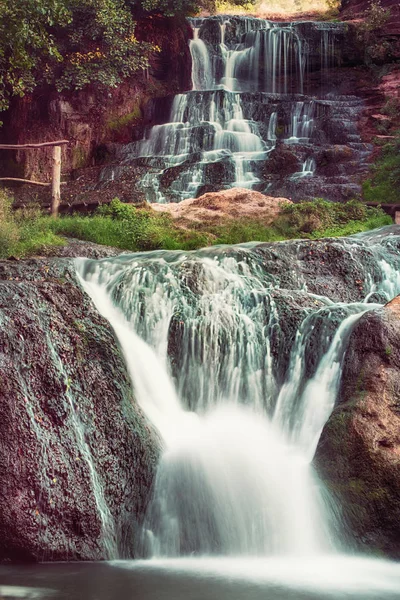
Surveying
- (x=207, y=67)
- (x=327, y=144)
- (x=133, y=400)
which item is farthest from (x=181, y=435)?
(x=207, y=67)

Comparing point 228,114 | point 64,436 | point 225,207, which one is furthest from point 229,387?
point 228,114

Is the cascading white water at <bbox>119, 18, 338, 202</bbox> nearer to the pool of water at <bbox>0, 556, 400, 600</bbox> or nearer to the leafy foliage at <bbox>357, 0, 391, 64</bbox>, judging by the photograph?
the leafy foliage at <bbox>357, 0, 391, 64</bbox>

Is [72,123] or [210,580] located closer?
[210,580]

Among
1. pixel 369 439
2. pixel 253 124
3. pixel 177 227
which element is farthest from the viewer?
pixel 253 124

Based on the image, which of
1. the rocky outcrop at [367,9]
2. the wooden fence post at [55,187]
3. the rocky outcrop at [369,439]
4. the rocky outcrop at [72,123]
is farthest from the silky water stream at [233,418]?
the rocky outcrop at [367,9]

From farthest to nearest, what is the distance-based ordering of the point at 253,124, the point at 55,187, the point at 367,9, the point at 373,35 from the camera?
the point at 367,9 → the point at 373,35 → the point at 253,124 → the point at 55,187

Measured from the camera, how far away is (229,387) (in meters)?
9.48

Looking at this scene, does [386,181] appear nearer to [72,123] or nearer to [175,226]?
[175,226]

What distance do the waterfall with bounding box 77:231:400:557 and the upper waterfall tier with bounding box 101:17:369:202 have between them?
836 centimetres

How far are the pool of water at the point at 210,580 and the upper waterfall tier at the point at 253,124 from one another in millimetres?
12955

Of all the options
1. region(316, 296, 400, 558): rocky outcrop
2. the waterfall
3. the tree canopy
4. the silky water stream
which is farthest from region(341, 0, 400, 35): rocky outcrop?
region(316, 296, 400, 558): rocky outcrop

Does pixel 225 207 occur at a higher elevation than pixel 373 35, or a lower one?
lower

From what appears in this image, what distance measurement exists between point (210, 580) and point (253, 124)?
1780 centimetres

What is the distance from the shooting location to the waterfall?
754cm
